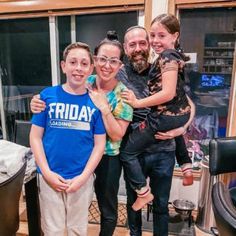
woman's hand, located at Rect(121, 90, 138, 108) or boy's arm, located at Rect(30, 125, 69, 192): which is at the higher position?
woman's hand, located at Rect(121, 90, 138, 108)

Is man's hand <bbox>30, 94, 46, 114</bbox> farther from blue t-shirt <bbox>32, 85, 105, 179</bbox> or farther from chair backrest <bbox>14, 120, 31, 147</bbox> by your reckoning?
chair backrest <bbox>14, 120, 31, 147</bbox>

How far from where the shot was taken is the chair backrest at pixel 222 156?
141 centimetres

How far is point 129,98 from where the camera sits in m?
1.40

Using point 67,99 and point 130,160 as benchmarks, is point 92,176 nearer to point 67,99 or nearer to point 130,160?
point 130,160

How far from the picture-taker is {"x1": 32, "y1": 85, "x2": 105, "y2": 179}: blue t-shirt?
1364 millimetres

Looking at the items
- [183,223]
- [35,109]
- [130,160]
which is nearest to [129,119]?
[130,160]

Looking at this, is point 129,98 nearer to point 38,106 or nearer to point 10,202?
point 38,106

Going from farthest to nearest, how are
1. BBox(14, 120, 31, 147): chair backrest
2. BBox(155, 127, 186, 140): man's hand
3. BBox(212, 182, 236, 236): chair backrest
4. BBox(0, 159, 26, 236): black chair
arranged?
BBox(14, 120, 31, 147): chair backrest
BBox(155, 127, 186, 140): man's hand
BBox(0, 159, 26, 236): black chair
BBox(212, 182, 236, 236): chair backrest

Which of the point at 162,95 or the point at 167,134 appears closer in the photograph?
the point at 162,95

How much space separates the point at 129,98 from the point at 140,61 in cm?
24

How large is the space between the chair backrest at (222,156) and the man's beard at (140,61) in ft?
1.89

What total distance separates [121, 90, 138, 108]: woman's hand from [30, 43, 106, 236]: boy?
0.56 feet

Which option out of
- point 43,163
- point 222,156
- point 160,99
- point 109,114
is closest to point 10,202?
point 43,163

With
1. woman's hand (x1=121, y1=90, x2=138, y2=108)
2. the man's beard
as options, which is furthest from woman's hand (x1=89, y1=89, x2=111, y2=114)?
the man's beard
